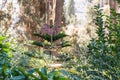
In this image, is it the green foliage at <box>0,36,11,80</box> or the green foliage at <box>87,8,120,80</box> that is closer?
the green foliage at <box>0,36,11,80</box>

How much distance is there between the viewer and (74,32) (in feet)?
76.9

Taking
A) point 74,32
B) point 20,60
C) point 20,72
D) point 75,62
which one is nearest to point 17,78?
point 20,72

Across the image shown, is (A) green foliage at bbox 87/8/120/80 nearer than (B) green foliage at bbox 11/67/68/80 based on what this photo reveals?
No

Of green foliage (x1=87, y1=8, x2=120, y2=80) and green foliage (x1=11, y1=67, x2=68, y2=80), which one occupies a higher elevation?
green foliage (x1=11, y1=67, x2=68, y2=80)

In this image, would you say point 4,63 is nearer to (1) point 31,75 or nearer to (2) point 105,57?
(1) point 31,75

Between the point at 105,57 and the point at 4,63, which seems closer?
the point at 4,63

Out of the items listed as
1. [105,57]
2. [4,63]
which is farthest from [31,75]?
[105,57]

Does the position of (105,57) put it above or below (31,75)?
below

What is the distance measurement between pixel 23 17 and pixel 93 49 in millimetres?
14941

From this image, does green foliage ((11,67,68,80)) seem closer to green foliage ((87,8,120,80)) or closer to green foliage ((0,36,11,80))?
green foliage ((0,36,11,80))

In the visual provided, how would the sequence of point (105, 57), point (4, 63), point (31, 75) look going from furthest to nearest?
point (105, 57) → point (4, 63) → point (31, 75)

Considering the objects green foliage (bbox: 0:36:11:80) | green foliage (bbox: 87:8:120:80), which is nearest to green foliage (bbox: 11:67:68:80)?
green foliage (bbox: 0:36:11:80)

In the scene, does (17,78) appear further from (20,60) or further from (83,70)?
(20,60)

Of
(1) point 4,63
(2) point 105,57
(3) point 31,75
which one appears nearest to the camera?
(3) point 31,75
